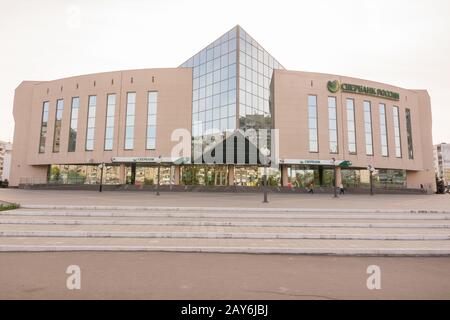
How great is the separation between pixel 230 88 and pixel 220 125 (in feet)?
17.6

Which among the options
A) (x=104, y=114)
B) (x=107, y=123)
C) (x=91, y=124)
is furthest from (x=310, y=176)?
(x=91, y=124)

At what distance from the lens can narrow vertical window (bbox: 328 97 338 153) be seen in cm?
3766

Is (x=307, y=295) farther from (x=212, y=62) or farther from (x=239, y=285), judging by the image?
(x=212, y=62)

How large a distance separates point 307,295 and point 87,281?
3541 millimetres

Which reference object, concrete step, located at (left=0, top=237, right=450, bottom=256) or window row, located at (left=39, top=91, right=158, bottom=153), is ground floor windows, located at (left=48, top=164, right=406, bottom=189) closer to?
window row, located at (left=39, top=91, right=158, bottom=153)

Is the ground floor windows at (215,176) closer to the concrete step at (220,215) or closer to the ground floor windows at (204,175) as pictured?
the ground floor windows at (204,175)

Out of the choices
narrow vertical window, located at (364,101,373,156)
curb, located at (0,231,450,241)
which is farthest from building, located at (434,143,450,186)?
curb, located at (0,231,450,241)

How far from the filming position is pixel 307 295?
149 inches

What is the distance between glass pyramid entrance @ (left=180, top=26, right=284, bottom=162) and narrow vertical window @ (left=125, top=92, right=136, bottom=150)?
8.92 m

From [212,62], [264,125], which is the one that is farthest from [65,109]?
[264,125]

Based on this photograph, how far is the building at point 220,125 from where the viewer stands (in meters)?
35.8

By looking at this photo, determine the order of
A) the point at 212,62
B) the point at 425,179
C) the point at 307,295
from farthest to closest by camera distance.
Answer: the point at 425,179, the point at 212,62, the point at 307,295

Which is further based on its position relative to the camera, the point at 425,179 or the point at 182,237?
the point at 425,179

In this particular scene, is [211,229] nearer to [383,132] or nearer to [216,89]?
[216,89]
